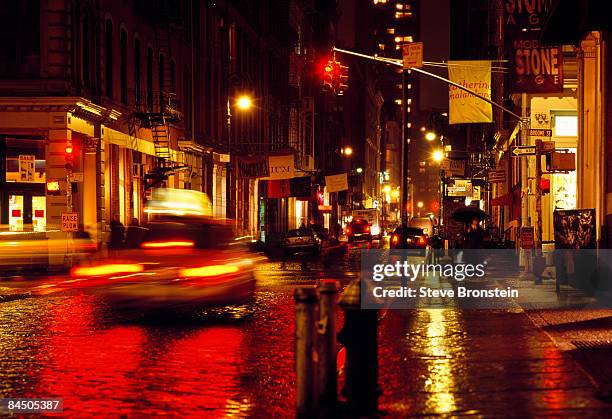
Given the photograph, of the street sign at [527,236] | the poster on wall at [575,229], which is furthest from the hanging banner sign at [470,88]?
the poster on wall at [575,229]

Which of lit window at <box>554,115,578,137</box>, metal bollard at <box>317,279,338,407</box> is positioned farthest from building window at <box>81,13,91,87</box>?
metal bollard at <box>317,279,338,407</box>

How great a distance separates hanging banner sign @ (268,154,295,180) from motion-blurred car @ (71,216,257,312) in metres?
35.2

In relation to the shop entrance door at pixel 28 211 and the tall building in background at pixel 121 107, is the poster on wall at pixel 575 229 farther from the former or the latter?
the shop entrance door at pixel 28 211

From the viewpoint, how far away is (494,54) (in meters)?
63.6

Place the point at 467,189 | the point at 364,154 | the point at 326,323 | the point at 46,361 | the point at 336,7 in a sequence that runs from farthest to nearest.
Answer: the point at 364,154 → the point at 336,7 → the point at 467,189 → the point at 46,361 → the point at 326,323

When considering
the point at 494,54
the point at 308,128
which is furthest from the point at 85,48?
the point at 308,128

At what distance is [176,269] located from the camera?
1664 centimetres

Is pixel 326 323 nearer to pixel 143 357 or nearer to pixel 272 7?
pixel 143 357

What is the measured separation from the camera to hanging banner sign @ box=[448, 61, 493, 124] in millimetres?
30578

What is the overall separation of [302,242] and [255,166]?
341 inches

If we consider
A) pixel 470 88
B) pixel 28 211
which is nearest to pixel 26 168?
pixel 28 211

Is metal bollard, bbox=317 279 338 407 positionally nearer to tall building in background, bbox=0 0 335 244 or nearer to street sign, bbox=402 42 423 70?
street sign, bbox=402 42 423 70

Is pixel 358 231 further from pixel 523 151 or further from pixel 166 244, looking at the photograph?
pixel 166 244

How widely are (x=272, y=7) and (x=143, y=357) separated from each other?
61434mm
